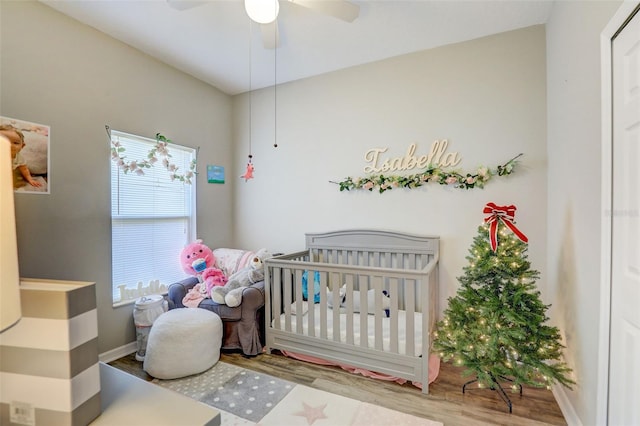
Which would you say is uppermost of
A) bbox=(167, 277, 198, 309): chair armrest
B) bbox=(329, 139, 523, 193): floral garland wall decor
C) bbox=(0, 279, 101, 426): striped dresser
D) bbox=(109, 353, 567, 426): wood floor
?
bbox=(329, 139, 523, 193): floral garland wall decor

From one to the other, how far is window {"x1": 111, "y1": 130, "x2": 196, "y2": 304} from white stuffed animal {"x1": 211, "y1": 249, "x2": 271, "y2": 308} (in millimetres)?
677

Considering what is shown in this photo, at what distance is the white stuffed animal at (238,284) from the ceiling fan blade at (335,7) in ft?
6.79

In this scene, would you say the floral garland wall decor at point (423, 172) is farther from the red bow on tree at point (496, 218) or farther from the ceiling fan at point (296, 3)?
the ceiling fan at point (296, 3)

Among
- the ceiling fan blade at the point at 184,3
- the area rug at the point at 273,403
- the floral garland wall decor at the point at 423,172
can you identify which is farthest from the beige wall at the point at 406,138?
the ceiling fan blade at the point at 184,3

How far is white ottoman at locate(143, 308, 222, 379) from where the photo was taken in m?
2.14

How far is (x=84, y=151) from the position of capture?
2.31 m

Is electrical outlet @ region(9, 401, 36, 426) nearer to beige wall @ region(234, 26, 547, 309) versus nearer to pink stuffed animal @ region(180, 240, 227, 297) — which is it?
pink stuffed animal @ region(180, 240, 227, 297)

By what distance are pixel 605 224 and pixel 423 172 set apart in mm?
1489

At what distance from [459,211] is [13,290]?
9.03 feet

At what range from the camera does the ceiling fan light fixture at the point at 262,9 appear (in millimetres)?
1692

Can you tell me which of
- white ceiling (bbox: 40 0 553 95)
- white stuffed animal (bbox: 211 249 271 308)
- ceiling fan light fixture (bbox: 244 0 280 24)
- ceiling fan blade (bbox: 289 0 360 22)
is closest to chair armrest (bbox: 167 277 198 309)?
white stuffed animal (bbox: 211 249 271 308)

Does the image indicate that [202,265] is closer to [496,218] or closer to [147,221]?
[147,221]

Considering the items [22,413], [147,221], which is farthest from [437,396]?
[147,221]

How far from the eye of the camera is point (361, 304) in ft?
7.16
